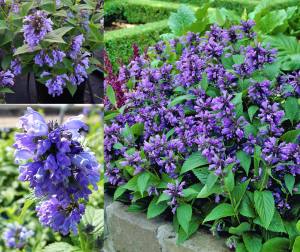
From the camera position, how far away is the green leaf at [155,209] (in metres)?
2.06

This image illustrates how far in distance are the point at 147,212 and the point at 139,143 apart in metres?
0.37

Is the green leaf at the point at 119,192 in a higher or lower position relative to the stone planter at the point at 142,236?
higher

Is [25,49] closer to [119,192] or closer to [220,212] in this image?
[119,192]

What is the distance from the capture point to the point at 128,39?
5.06 meters

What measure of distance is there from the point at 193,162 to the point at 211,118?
18 centimetres

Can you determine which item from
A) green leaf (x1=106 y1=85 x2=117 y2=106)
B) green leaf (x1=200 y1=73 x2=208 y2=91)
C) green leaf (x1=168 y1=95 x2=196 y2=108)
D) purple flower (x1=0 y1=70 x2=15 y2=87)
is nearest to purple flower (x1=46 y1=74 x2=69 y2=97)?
purple flower (x1=0 y1=70 x2=15 y2=87)

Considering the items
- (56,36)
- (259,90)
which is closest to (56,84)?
(56,36)

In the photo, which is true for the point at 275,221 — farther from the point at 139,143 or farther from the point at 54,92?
the point at 54,92

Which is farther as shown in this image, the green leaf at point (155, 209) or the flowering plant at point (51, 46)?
the flowering plant at point (51, 46)

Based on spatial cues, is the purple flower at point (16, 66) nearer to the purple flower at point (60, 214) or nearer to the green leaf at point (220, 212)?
the purple flower at point (60, 214)

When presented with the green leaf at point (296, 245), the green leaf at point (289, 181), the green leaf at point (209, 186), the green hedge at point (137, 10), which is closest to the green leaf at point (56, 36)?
the green leaf at point (209, 186)

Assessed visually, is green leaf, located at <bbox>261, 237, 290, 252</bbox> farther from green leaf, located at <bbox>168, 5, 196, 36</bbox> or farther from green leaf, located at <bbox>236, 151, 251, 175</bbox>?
green leaf, located at <bbox>168, 5, 196, 36</bbox>

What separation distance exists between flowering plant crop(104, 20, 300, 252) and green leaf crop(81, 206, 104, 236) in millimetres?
141

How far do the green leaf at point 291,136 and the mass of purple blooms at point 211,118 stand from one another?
14 mm
